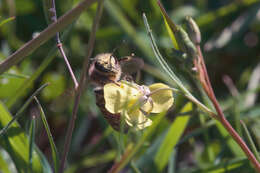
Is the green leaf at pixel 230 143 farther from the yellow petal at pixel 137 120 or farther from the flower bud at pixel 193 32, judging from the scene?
the flower bud at pixel 193 32

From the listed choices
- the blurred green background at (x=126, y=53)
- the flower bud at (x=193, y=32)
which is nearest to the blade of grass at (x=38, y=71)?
the blurred green background at (x=126, y=53)

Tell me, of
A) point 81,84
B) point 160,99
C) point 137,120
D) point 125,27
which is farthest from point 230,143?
point 125,27

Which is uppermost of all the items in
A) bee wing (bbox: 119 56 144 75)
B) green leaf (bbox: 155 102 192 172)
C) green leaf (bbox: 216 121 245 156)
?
bee wing (bbox: 119 56 144 75)

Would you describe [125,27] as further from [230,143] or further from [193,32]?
[193,32]

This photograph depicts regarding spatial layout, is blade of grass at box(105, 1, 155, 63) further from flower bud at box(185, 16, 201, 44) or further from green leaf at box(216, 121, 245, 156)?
flower bud at box(185, 16, 201, 44)

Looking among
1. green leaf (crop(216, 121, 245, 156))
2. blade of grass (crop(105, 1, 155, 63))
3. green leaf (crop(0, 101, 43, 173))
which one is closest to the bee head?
green leaf (crop(0, 101, 43, 173))

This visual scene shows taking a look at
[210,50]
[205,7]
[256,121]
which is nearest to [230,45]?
[210,50]

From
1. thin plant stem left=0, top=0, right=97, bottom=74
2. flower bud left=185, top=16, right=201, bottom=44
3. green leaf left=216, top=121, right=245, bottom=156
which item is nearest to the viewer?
thin plant stem left=0, top=0, right=97, bottom=74
